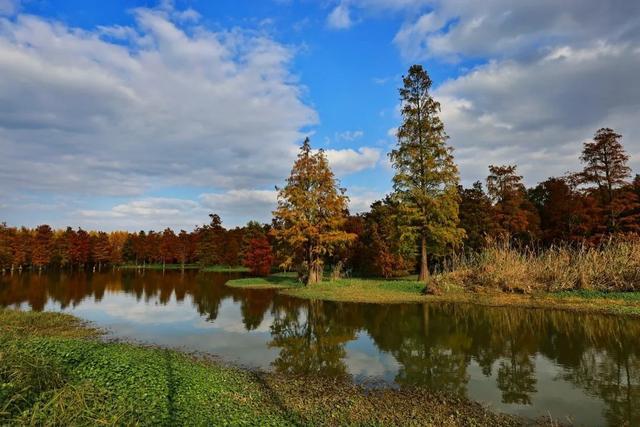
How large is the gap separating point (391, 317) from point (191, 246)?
74.1 meters

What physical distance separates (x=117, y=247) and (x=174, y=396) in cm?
9621

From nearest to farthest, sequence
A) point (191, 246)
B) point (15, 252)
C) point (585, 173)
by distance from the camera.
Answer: point (585, 173) → point (15, 252) → point (191, 246)

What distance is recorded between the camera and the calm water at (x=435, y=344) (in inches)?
424

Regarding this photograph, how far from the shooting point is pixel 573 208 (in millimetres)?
40688

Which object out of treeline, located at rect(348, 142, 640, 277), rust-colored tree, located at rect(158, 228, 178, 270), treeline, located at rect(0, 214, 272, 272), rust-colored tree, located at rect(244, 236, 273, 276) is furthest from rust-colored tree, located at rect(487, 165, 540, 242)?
rust-colored tree, located at rect(158, 228, 178, 270)

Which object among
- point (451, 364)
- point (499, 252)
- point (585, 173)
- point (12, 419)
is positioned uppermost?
point (585, 173)

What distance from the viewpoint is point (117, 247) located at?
94125mm

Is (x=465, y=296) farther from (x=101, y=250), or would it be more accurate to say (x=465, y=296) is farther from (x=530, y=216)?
(x=101, y=250)

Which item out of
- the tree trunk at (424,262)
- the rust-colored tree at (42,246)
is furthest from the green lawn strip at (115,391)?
the rust-colored tree at (42,246)

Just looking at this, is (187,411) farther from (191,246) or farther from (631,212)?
(191,246)

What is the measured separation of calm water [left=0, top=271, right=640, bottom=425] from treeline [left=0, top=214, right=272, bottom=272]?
43876mm

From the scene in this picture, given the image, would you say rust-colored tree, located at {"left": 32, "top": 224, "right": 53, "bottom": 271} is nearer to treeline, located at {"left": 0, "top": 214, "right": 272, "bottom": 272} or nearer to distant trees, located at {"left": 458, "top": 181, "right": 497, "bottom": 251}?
treeline, located at {"left": 0, "top": 214, "right": 272, "bottom": 272}

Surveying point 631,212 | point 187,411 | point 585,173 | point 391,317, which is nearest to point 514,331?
point 391,317

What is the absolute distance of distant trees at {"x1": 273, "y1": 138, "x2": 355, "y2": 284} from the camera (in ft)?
121
